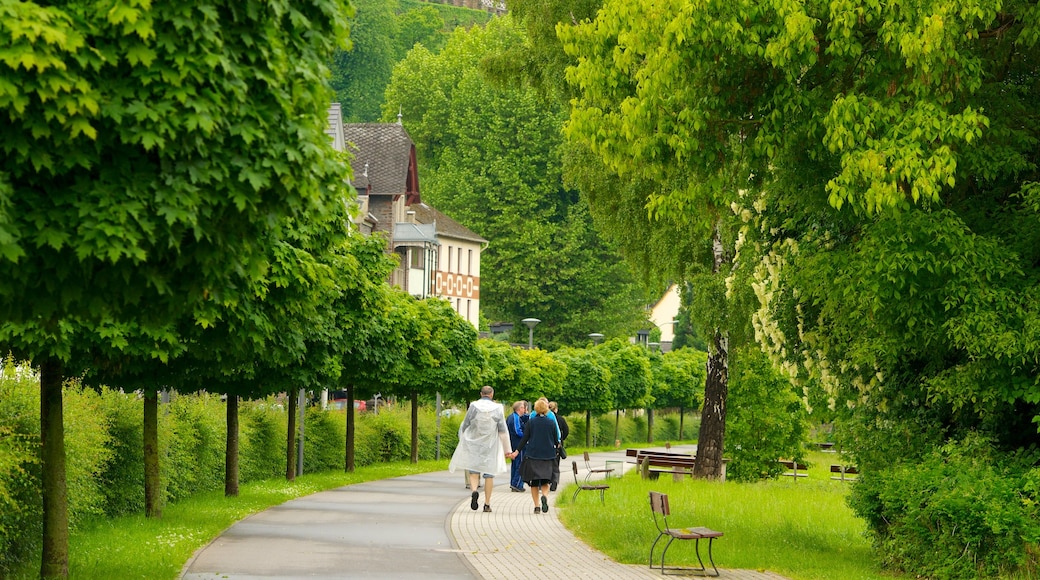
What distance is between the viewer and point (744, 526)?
1909 centimetres

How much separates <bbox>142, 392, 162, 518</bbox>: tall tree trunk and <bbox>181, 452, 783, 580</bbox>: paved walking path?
3.73 feet

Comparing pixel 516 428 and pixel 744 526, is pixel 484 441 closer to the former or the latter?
pixel 744 526

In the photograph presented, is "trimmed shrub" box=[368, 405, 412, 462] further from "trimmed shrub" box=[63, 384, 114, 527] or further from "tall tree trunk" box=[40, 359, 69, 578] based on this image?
"tall tree trunk" box=[40, 359, 69, 578]

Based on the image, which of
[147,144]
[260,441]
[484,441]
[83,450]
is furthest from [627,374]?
[147,144]

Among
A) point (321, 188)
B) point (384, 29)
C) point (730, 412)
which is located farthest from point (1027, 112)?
point (384, 29)

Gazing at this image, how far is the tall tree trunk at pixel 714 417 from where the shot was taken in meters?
28.9

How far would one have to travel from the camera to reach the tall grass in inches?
515

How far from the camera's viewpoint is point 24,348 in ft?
41.7

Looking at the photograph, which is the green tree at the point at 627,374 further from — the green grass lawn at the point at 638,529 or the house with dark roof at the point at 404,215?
the green grass lawn at the point at 638,529

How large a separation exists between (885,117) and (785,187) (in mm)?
2081

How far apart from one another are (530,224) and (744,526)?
2114 inches

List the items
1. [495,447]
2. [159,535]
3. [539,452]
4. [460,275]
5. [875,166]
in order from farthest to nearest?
[460,275] → [539,452] → [495,447] → [159,535] → [875,166]

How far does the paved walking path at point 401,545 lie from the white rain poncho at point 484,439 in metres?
0.74

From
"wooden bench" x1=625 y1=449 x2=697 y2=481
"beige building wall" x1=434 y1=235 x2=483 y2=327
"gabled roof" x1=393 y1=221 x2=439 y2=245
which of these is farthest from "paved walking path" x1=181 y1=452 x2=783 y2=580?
"beige building wall" x1=434 y1=235 x2=483 y2=327
